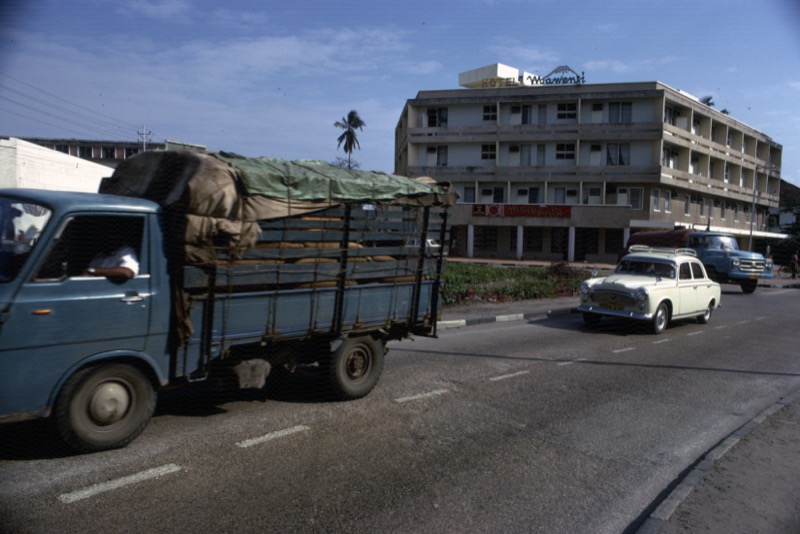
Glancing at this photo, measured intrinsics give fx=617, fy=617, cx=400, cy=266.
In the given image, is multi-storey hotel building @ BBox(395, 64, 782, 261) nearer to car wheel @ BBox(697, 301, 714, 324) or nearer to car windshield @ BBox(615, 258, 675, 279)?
car wheel @ BBox(697, 301, 714, 324)

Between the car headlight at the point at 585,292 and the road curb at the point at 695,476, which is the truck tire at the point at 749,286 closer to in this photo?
the car headlight at the point at 585,292

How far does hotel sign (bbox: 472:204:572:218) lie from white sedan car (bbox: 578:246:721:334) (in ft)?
108

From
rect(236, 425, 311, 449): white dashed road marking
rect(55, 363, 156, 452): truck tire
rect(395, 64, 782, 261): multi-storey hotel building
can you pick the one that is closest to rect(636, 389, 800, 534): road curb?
rect(236, 425, 311, 449): white dashed road marking

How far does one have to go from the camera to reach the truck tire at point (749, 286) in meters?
25.3

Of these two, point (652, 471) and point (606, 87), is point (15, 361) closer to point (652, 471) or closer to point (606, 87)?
point (652, 471)

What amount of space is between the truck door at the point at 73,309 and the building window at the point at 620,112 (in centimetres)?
4813

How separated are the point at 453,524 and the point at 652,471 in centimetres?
212

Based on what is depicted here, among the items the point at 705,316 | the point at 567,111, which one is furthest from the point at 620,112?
the point at 705,316

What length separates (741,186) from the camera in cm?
6231

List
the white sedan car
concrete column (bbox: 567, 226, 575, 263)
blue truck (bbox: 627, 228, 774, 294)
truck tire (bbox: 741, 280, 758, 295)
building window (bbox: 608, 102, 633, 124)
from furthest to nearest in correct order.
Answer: building window (bbox: 608, 102, 633, 124) → concrete column (bbox: 567, 226, 575, 263) → truck tire (bbox: 741, 280, 758, 295) → blue truck (bbox: 627, 228, 774, 294) → the white sedan car

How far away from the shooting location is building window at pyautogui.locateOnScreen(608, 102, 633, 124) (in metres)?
47.9

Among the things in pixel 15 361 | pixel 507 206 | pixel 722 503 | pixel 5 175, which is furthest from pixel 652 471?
pixel 507 206

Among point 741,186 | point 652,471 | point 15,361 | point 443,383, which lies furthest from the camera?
point 741,186

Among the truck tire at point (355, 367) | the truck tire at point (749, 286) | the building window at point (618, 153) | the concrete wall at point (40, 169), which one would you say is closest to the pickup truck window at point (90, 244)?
the truck tire at point (355, 367)
